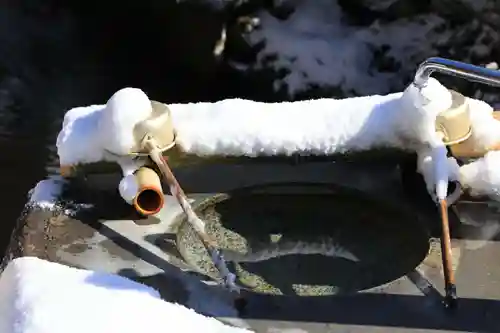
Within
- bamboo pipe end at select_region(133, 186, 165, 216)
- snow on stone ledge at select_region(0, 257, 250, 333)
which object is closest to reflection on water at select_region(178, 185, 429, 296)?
bamboo pipe end at select_region(133, 186, 165, 216)

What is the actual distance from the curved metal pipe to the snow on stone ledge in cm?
91

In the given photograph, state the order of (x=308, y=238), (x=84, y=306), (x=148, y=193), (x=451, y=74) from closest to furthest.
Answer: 1. (x=84, y=306)
2. (x=451, y=74)
3. (x=148, y=193)
4. (x=308, y=238)

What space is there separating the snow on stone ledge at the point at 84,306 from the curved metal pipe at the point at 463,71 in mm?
914

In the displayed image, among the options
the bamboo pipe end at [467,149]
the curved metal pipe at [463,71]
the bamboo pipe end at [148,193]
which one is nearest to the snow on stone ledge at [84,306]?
the bamboo pipe end at [148,193]

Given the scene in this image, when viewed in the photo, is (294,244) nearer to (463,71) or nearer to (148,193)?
(148,193)

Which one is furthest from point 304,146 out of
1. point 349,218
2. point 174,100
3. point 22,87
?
point 22,87

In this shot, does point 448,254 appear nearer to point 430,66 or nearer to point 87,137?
point 430,66

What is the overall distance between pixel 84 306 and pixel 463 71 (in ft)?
3.96

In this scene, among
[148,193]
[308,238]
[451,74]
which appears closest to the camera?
[451,74]

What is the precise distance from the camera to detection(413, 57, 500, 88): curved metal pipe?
2.08 meters

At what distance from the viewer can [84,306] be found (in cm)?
209

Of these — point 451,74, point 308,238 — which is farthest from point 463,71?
point 308,238

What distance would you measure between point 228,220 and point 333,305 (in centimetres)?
71

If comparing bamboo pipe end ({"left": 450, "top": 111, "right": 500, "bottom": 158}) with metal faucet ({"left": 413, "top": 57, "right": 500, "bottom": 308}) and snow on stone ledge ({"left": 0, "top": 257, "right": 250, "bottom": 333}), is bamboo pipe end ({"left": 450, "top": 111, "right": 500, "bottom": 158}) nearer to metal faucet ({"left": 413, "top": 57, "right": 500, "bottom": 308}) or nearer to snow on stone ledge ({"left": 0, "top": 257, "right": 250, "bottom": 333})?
metal faucet ({"left": 413, "top": 57, "right": 500, "bottom": 308})
